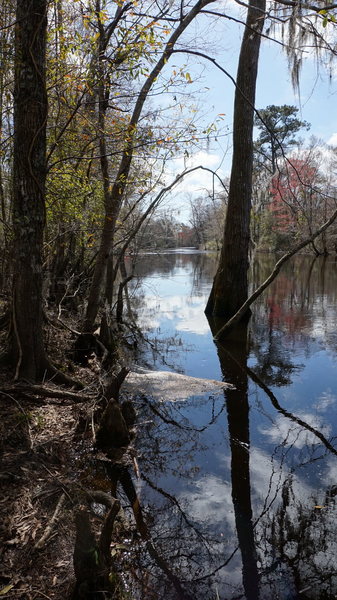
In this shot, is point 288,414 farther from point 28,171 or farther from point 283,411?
point 28,171

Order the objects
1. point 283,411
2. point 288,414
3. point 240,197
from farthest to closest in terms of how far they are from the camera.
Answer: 1. point 240,197
2. point 283,411
3. point 288,414

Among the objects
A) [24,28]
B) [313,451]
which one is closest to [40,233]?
[24,28]

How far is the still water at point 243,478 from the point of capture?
8.84ft

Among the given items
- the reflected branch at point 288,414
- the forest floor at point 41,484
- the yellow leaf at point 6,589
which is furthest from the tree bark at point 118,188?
the yellow leaf at point 6,589

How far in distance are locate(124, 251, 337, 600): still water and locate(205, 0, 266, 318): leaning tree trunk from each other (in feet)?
7.41

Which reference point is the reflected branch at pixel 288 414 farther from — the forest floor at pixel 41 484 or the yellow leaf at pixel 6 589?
the yellow leaf at pixel 6 589

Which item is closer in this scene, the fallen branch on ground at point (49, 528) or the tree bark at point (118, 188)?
the fallen branch on ground at point (49, 528)

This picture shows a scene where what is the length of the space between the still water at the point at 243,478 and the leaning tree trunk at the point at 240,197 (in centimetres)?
226

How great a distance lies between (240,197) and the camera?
10023 millimetres

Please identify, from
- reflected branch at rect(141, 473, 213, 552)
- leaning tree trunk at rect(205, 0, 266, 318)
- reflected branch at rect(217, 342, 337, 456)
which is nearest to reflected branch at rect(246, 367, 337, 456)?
reflected branch at rect(217, 342, 337, 456)

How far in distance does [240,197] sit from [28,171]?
22.0 feet

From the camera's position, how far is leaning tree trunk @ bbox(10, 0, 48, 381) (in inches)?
160

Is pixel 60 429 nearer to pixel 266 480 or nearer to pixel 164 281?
pixel 266 480

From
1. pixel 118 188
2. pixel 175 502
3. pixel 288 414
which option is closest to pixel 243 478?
pixel 175 502
